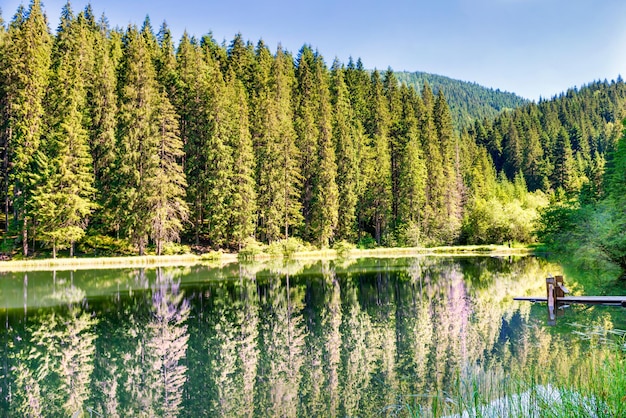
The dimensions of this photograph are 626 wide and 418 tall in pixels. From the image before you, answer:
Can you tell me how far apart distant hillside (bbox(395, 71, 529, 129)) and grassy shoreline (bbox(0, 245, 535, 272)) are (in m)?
110

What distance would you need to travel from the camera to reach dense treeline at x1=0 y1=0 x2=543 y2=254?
39.1 meters

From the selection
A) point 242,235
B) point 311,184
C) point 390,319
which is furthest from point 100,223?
point 390,319

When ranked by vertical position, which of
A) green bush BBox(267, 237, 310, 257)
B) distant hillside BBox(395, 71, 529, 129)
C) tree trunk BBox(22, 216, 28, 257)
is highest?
distant hillside BBox(395, 71, 529, 129)

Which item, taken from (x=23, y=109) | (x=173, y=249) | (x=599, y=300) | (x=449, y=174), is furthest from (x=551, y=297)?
(x=449, y=174)

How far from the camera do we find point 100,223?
137ft

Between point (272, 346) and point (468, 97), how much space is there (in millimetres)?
185422

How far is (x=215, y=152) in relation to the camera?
148ft

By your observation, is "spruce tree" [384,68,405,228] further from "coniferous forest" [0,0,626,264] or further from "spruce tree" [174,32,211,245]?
"spruce tree" [174,32,211,245]

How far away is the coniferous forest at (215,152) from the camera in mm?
39031

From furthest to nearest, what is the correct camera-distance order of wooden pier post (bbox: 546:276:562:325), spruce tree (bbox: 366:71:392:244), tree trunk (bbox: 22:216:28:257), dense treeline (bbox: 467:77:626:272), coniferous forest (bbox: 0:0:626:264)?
dense treeline (bbox: 467:77:626:272) → spruce tree (bbox: 366:71:392:244) → coniferous forest (bbox: 0:0:626:264) → tree trunk (bbox: 22:216:28:257) → wooden pier post (bbox: 546:276:562:325)

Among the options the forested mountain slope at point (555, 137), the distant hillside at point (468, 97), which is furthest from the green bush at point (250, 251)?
the distant hillside at point (468, 97)

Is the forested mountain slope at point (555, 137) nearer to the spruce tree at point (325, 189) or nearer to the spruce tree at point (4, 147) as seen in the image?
the spruce tree at point (325, 189)

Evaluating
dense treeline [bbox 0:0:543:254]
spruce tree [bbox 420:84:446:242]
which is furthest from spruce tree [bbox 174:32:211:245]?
spruce tree [bbox 420:84:446:242]

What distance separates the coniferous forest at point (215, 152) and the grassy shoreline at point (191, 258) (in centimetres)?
226
